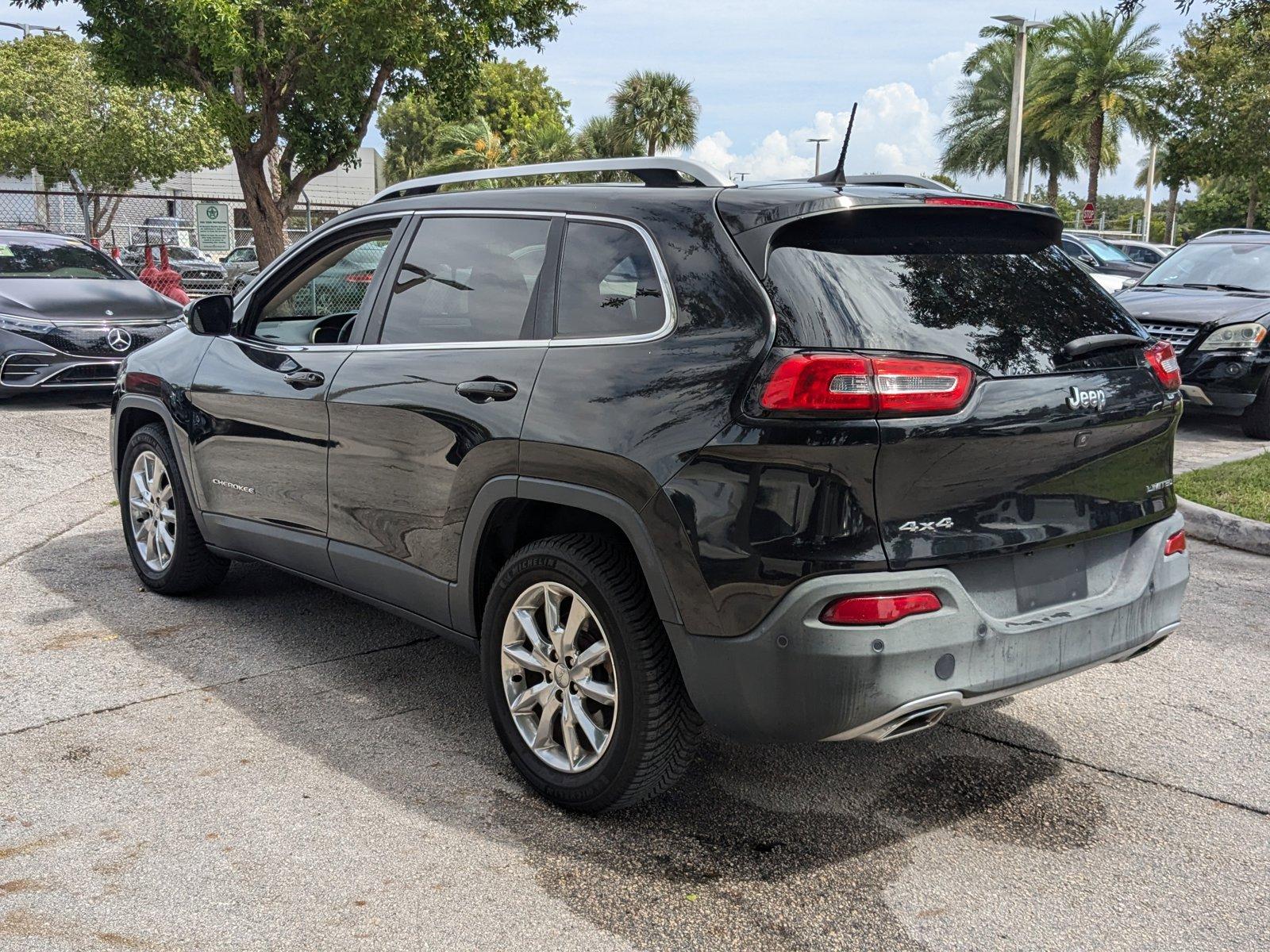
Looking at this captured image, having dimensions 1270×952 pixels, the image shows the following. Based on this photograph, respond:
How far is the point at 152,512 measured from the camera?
582 cm

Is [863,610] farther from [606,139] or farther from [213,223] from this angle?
[606,139]

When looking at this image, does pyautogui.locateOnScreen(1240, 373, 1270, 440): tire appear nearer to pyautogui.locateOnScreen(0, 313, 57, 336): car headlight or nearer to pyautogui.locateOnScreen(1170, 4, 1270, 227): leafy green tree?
pyautogui.locateOnScreen(0, 313, 57, 336): car headlight

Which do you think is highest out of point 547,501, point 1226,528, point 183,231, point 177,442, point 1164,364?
point 183,231

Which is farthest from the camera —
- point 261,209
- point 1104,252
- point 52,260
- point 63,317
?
point 1104,252

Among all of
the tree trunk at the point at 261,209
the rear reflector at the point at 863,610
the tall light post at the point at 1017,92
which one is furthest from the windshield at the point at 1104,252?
the rear reflector at the point at 863,610

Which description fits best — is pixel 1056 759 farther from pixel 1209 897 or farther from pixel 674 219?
pixel 674 219

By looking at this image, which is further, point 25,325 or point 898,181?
point 25,325

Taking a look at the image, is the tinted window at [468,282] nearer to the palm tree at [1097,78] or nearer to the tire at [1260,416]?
the tire at [1260,416]

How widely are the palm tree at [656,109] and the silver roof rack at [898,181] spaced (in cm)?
5374

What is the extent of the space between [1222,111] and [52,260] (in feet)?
112

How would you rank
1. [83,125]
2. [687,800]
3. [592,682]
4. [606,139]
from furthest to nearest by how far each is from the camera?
[606,139] < [83,125] < [687,800] < [592,682]

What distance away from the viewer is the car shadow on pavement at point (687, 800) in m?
3.14

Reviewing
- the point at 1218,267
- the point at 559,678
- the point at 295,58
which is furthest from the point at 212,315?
the point at 295,58

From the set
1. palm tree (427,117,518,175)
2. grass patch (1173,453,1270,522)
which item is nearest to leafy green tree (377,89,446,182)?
palm tree (427,117,518,175)
